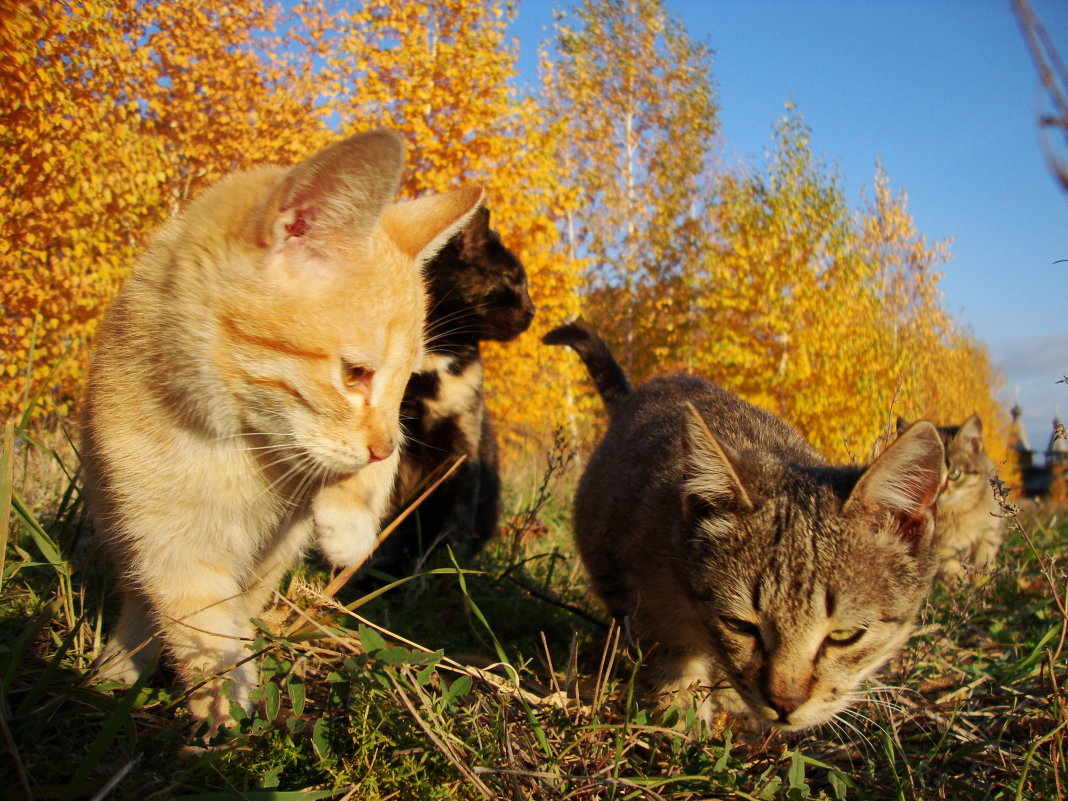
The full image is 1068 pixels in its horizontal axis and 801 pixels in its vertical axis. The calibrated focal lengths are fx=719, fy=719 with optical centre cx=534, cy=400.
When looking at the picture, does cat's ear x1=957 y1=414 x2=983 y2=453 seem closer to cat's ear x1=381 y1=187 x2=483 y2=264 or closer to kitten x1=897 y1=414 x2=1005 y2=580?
kitten x1=897 y1=414 x2=1005 y2=580

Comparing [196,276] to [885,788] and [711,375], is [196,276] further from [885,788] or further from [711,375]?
[711,375]

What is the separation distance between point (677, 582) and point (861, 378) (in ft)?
31.6

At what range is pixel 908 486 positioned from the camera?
6.75 ft

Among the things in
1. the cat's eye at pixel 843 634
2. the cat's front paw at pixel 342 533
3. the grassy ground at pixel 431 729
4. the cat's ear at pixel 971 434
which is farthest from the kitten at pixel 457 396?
the cat's ear at pixel 971 434

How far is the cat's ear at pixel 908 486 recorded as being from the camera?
1957 mm

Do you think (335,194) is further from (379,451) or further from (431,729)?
(431,729)

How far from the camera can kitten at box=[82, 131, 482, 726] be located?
1963 mm

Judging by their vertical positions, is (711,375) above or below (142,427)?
above

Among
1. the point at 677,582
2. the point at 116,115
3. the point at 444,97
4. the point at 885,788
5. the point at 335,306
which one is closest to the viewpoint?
the point at 885,788

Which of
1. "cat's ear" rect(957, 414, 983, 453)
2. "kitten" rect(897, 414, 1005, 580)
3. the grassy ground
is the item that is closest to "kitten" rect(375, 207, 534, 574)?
the grassy ground

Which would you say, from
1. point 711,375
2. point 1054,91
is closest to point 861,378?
point 711,375

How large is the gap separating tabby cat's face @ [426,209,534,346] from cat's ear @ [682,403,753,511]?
220cm

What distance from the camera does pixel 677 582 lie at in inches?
91.3

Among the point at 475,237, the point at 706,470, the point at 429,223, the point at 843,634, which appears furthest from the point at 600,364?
the point at 843,634
